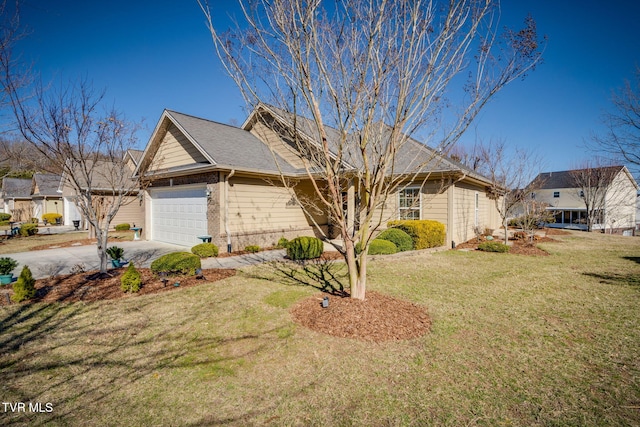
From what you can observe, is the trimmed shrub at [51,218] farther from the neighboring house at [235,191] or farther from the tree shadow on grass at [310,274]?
the tree shadow on grass at [310,274]

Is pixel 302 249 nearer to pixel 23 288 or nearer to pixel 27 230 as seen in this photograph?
pixel 23 288

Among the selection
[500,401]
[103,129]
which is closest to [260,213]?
[103,129]

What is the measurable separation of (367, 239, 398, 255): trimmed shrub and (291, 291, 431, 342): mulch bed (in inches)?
197

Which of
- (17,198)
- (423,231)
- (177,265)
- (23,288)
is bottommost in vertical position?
(23,288)

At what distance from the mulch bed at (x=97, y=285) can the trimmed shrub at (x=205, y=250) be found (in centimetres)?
204

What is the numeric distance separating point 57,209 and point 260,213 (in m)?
30.8

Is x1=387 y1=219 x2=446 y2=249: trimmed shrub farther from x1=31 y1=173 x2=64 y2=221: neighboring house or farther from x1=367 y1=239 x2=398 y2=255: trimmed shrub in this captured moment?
x1=31 y1=173 x2=64 y2=221: neighboring house

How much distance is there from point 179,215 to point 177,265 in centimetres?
655

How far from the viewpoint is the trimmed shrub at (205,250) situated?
10578 mm

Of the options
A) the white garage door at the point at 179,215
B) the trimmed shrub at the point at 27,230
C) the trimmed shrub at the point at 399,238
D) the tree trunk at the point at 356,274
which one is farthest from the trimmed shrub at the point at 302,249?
the trimmed shrub at the point at 27,230

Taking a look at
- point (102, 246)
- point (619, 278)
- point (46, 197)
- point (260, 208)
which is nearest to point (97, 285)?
point (102, 246)

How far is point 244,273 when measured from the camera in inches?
332

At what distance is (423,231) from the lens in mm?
11773

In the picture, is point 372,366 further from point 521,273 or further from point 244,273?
point 521,273
